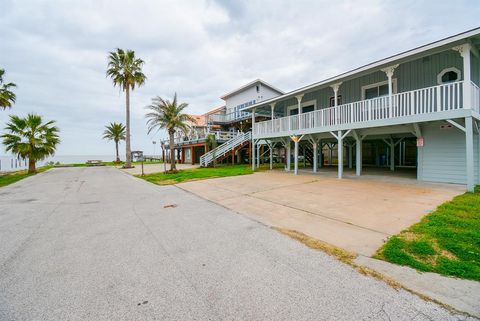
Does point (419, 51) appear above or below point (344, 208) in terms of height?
above

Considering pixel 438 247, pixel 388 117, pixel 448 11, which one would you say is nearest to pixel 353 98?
pixel 388 117

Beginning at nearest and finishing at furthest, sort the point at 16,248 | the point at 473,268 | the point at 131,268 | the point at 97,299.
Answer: the point at 97,299 < the point at 473,268 < the point at 131,268 < the point at 16,248

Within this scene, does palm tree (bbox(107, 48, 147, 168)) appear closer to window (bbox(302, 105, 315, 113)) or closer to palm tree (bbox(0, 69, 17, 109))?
palm tree (bbox(0, 69, 17, 109))

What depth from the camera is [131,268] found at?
3.03 m

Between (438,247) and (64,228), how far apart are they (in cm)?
734

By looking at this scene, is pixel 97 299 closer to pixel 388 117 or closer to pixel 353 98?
pixel 388 117

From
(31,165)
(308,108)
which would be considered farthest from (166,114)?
(31,165)

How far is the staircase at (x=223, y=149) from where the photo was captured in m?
21.8

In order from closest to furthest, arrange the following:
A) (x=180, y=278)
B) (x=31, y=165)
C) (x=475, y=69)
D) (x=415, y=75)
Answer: (x=180, y=278) < (x=475, y=69) < (x=415, y=75) < (x=31, y=165)

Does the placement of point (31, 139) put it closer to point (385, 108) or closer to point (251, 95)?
point (251, 95)

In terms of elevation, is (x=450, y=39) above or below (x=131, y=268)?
above

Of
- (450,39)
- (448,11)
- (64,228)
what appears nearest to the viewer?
(64,228)

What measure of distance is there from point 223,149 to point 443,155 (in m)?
16.7

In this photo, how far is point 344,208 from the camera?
597cm
